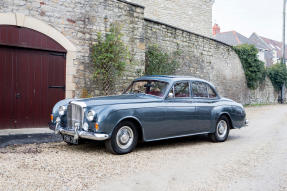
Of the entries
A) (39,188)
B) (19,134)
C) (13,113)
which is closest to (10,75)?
(13,113)

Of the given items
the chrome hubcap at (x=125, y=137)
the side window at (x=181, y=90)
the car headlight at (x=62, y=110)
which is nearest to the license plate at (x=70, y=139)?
the car headlight at (x=62, y=110)

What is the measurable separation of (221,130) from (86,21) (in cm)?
534

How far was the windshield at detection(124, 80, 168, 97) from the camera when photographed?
6.41 metres

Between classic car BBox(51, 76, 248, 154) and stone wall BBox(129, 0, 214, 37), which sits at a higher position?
stone wall BBox(129, 0, 214, 37)

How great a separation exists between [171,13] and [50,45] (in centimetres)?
1191

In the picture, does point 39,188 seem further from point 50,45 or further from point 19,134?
point 50,45

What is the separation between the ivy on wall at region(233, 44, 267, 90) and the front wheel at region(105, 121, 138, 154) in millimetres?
16057

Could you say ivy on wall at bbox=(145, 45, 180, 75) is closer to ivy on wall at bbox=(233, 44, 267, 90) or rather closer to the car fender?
the car fender

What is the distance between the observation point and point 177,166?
15.9ft

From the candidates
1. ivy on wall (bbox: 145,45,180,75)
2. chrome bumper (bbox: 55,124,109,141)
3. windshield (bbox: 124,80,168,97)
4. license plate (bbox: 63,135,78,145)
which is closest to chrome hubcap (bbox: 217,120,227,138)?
windshield (bbox: 124,80,168,97)

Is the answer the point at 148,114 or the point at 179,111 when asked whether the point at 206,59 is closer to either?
the point at 179,111

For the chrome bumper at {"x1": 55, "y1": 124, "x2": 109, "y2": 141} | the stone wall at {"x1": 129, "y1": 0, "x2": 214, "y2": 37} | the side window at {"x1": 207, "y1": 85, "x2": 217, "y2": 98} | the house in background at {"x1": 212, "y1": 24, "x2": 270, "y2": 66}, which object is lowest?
the chrome bumper at {"x1": 55, "y1": 124, "x2": 109, "y2": 141}

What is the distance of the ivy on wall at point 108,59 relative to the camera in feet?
32.0

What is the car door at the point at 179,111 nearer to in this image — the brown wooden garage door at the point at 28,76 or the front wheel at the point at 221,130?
the front wheel at the point at 221,130
